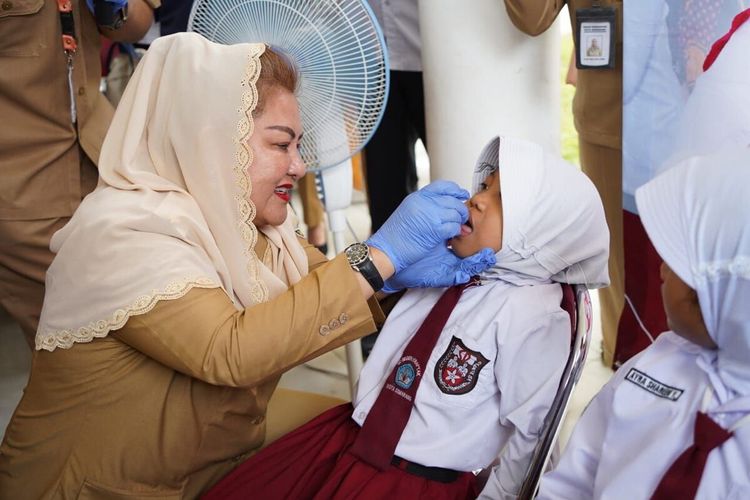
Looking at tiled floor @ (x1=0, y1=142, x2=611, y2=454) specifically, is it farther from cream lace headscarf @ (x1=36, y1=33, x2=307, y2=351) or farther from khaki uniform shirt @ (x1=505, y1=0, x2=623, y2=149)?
cream lace headscarf @ (x1=36, y1=33, x2=307, y2=351)

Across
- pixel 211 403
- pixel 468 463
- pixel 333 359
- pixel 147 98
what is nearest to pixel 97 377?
pixel 211 403

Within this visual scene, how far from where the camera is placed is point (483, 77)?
2287 millimetres

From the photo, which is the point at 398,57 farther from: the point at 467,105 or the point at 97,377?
the point at 97,377

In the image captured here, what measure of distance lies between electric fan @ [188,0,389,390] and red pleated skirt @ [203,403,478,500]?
2.24 ft

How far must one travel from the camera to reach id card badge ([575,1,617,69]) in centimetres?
199

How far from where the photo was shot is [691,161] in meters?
1.06

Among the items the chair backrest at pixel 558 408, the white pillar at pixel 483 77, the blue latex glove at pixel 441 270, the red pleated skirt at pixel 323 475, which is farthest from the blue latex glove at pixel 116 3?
the chair backrest at pixel 558 408

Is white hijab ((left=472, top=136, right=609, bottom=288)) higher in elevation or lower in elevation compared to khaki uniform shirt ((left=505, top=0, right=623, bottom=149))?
lower

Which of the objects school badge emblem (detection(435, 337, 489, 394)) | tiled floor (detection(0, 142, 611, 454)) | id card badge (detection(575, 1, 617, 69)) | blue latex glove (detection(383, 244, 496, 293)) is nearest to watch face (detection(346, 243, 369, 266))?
blue latex glove (detection(383, 244, 496, 293))

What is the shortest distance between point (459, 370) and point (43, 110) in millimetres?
1344

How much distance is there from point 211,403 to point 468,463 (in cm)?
50

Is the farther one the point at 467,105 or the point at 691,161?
the point at 467,105

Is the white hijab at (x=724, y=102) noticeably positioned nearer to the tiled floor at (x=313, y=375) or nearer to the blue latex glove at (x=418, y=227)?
the blue latex glove at (x=418, y=227)

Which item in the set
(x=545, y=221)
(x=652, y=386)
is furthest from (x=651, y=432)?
(x=545, y=221)
